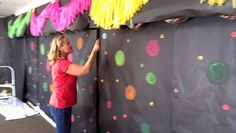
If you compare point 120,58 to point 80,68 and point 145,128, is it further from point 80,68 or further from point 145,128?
point 145,128

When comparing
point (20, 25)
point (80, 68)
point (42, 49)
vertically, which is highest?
point (20, 25)

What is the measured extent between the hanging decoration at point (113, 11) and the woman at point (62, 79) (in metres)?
0.33

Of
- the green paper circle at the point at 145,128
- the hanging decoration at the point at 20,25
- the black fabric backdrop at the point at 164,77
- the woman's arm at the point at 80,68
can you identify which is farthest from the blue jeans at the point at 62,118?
the hanging decoration at the point at 20,25

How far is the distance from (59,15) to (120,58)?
1156 mm

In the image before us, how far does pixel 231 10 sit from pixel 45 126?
3.00m

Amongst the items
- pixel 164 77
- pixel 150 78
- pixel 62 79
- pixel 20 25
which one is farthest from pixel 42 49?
pixel 164 77

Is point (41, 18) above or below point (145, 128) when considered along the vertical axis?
above

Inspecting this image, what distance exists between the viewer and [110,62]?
8.19 feet

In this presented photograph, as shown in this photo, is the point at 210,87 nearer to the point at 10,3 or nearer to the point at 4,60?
the point at 10,3

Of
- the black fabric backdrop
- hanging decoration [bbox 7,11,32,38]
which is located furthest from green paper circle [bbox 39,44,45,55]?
the black fabric backdrop

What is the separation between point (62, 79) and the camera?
2545 millimetres

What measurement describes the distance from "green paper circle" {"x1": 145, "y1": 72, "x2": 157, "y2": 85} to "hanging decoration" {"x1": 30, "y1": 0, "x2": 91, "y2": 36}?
929mm

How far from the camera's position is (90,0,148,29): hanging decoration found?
195cm

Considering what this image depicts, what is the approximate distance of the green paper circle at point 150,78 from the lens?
6.69ft
